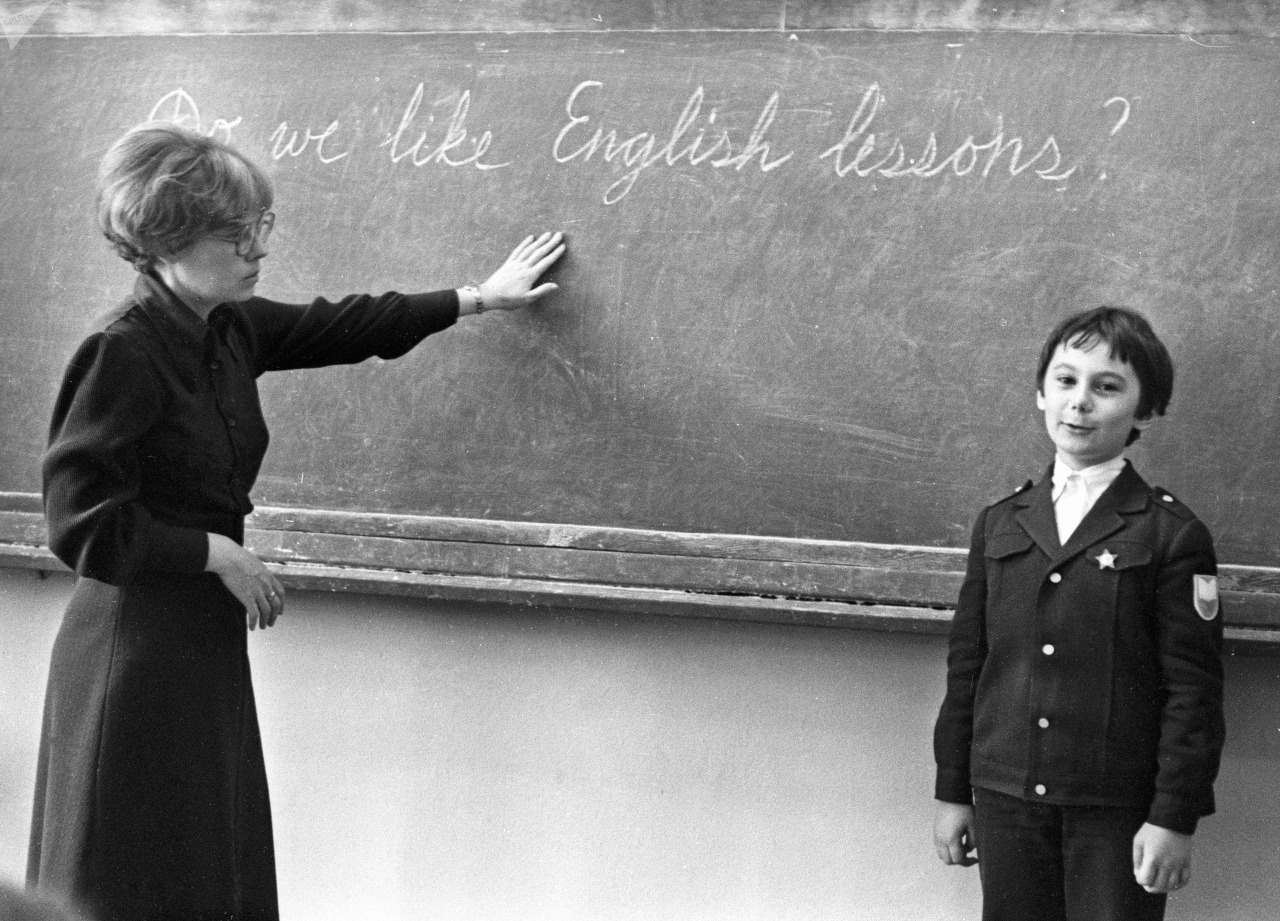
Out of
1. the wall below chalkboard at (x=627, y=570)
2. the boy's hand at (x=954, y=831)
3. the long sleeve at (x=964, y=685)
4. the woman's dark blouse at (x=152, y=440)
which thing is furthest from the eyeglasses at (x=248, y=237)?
the boy's hand at (x=954, y=831)

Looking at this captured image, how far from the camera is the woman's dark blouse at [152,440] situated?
1.85m

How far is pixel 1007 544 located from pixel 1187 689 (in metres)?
0.29

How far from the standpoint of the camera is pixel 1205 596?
1.84m

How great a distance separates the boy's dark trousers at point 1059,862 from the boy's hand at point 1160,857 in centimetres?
3

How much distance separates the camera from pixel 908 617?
2.24 m

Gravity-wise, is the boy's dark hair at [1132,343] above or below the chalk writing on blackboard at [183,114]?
below

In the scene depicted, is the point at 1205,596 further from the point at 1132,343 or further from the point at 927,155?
the point at 927,155

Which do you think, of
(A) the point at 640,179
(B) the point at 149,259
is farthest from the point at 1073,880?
→ (B) the point at 149,259

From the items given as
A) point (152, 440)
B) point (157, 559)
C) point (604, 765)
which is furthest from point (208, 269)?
point (604, 765)

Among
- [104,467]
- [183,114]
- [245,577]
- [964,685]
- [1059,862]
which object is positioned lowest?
[1059,862]

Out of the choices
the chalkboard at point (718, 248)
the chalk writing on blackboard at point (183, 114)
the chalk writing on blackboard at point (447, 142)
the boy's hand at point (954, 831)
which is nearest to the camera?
the boy's hand at point (954, 831)

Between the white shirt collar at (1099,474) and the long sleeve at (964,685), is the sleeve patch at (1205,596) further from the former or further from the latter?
the long sleeve at (964,685)

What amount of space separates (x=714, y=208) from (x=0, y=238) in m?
1.31

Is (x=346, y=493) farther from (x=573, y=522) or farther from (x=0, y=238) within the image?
(x=0, y=238)
